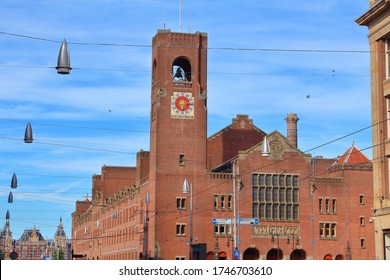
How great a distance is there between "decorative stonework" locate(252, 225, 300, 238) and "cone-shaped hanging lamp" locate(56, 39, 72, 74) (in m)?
60.2

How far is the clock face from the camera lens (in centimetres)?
8106

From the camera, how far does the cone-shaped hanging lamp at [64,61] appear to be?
2211cm

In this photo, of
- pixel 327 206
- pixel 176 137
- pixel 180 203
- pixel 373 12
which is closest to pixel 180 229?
pixel 180 203

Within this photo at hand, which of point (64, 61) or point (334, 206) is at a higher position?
point (334, 206)

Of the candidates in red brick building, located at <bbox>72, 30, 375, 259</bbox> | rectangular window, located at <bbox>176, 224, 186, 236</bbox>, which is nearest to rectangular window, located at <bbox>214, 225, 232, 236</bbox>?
red brick building, located at <bbox>72, 30, 375, 259</bbox>

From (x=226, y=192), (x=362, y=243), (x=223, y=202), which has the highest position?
(x=226, y=192)

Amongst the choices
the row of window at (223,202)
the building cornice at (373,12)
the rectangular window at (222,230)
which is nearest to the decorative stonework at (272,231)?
the rectangular window at (222,230)

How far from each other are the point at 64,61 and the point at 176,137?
5862 cm

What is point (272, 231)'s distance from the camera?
8038cm

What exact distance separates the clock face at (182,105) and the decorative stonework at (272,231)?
47.9 feet

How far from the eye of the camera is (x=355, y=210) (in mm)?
82562

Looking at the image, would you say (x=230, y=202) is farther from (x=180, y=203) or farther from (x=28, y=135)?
(x=28, y=135)

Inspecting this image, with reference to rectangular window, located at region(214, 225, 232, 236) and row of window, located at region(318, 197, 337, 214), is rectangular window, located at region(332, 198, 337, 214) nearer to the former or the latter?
row of window, located at region(318, 197, 337, 214)
